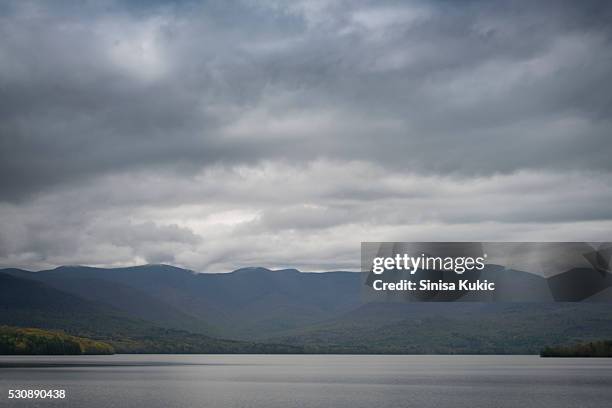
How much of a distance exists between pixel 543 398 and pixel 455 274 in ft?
137

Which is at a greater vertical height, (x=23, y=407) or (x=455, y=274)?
(x=455, y=274)

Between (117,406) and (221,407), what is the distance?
1638cm

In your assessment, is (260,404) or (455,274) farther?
(455,274)

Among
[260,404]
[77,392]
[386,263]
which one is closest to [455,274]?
[386,263]

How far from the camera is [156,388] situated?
174375mm

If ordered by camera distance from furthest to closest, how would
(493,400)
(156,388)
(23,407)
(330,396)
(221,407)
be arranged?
1. (156,388)
2. (330,396)
3. (493,400)
4. (221,407)
5. (23,407)

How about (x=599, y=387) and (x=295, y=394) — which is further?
(x=599, y=387)

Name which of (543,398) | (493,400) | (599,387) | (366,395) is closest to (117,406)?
(366,395)

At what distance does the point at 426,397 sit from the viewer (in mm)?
148250

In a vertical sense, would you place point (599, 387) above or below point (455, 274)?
below

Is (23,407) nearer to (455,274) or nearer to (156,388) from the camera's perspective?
(156,388)

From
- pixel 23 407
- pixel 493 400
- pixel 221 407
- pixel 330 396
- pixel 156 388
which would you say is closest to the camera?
pixel 23 407

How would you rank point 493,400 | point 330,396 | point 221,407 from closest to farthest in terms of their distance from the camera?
1. point 221,407
2. point 493,400
3. point 330,396

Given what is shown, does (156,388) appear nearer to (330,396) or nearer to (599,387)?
(330,396)
